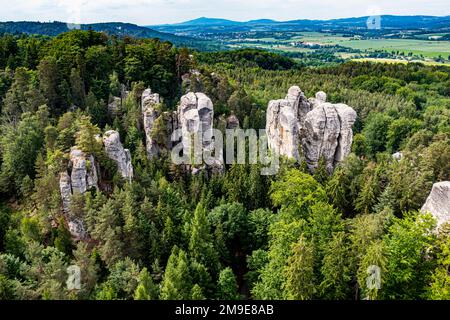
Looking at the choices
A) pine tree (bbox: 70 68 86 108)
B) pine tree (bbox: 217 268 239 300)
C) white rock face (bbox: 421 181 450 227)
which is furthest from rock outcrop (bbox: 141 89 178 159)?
white rock face (bbox: 421 181 450 227)

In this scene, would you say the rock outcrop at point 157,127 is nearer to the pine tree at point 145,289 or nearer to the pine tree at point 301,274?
the pine tree at point 145,289

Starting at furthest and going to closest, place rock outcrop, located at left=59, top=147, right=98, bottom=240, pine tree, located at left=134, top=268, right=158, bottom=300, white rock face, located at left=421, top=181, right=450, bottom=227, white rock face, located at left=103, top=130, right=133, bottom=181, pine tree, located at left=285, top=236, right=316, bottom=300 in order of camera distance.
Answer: white rock face, located at left=103, top=130, right=133, bottom=181 → rock outcrop, located at left=59, top=147, right=98, bottom=240 → white rock face, located at left=421, top=181, right=450, bottom=227 → pine tree, located at left=285, top=236, right=316, bottom=300 → pine tree, located at left=134, top=268, right=158, bottom=300

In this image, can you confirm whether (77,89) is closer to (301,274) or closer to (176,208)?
(176,208)

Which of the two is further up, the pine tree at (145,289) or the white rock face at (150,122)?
the white rock face at (150,122)

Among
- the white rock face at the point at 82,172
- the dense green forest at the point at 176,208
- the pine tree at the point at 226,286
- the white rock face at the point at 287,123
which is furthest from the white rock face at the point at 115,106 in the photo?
the pine tree at the point at 226,286

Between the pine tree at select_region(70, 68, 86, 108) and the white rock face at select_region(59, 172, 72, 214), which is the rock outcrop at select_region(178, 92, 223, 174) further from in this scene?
the pine tree at select_region(70, 68, 86, 108)
